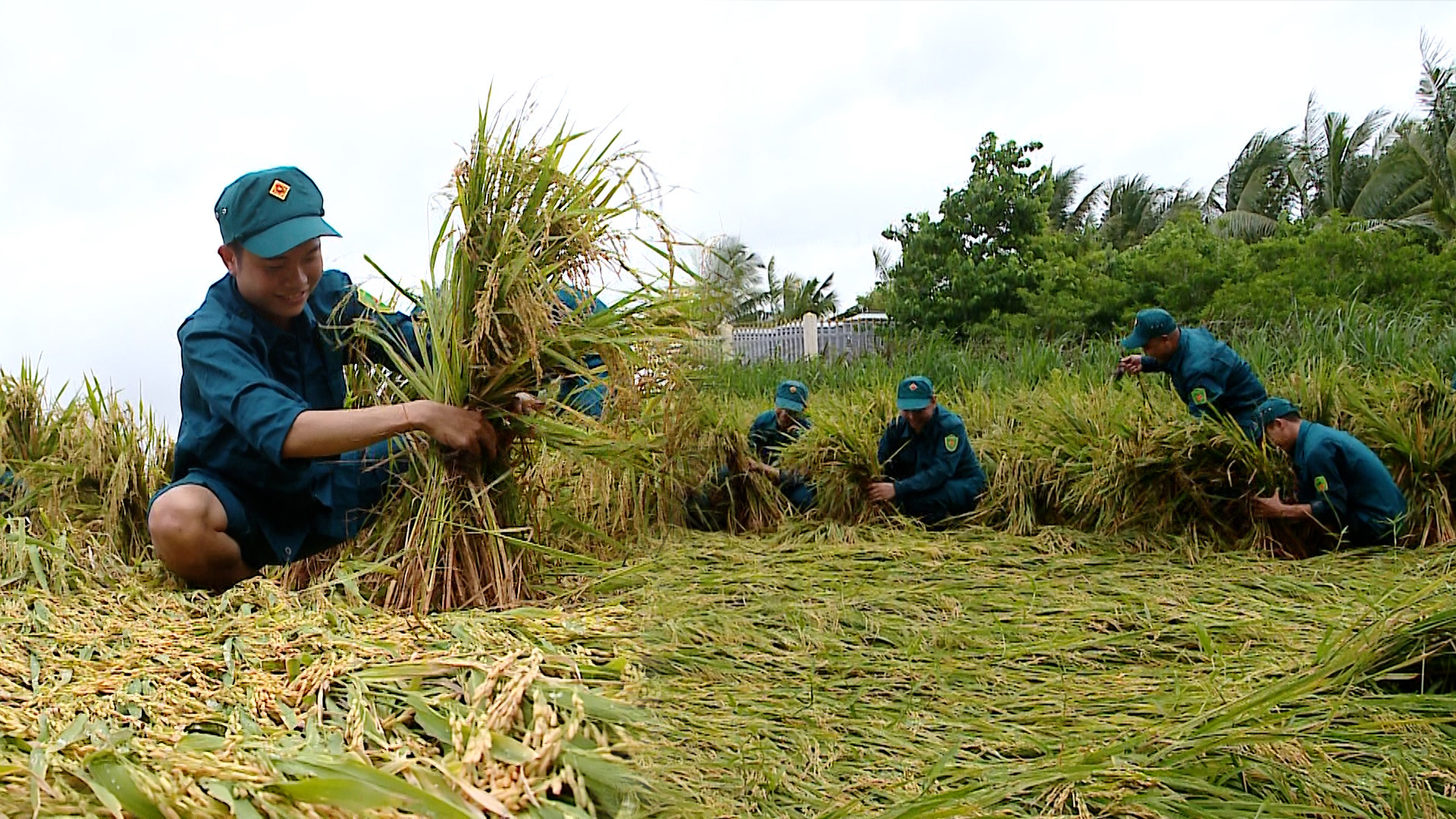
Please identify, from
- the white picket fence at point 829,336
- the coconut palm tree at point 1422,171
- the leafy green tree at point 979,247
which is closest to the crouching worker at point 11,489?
the white picket fence at point 829,336

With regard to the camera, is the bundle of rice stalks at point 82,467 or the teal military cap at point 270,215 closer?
the teal military cap at point 270,215

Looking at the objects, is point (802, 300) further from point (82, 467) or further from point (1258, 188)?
point (82, 467)

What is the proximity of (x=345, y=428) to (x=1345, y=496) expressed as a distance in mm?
3746

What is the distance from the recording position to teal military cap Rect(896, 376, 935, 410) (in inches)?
196

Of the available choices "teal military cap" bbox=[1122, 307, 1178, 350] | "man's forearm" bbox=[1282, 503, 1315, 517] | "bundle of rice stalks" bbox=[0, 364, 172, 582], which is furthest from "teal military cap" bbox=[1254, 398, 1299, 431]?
"bundle of rice stalks" bbox=[0, 364, 172, 582]

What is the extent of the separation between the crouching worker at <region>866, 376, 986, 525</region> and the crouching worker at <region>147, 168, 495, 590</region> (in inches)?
103

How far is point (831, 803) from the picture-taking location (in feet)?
4.63

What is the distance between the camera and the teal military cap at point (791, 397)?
5230 millimetres

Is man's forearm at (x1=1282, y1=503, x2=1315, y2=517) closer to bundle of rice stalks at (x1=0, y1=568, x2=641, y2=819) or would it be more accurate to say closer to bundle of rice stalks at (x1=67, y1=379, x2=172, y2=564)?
bundle of rice stalks at (x1=0, y1=568, x2=641, y2=819)

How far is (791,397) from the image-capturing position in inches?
208

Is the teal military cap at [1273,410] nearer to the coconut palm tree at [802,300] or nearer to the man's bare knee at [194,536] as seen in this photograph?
the man's bare knee at [194,536]

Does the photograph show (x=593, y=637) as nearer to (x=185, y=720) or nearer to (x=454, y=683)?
(x=454, y=683)

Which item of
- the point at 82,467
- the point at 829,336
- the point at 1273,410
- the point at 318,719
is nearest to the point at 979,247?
the point at 829,336

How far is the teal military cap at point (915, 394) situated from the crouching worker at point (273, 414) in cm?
282
